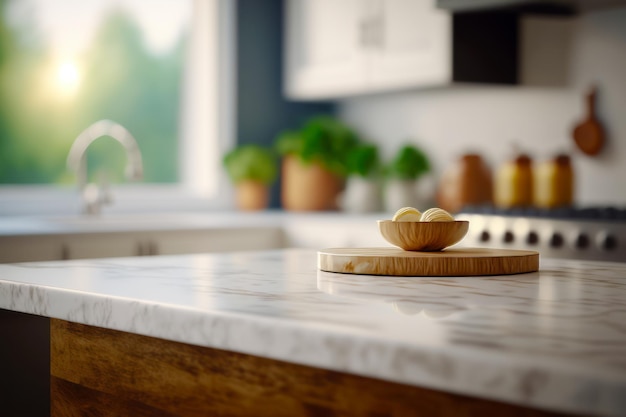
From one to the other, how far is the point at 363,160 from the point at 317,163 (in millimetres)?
284

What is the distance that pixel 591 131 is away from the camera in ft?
11.4

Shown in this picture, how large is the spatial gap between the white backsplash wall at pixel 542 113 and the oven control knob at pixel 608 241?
0.76 metres

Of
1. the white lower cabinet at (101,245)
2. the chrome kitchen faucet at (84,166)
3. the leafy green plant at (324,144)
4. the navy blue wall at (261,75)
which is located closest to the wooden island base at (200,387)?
the white lower cabinet at (101,245)

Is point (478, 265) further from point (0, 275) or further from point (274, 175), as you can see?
point (274, 175)

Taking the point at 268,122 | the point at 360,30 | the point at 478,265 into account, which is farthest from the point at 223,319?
the point at 268,122

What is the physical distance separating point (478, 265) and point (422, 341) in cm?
58

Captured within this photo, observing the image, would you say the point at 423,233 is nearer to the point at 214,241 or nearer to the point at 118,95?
the point at 214,241

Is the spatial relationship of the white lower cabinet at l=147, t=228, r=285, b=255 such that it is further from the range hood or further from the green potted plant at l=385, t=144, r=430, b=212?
the range hood

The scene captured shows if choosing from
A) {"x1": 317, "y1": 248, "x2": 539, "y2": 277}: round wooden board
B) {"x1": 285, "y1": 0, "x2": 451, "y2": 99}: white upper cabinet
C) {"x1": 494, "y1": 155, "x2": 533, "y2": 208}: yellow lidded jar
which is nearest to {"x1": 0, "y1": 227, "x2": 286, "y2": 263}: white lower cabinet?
{"x1": 285, "y1": 0, "x2": 451, "y2": 99}: white upper cabinet

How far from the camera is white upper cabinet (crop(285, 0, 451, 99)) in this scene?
3.55 m

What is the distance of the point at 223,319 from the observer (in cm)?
95

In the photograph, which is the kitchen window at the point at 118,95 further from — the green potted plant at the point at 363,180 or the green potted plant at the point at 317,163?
the green potted plant at the point at 363,180

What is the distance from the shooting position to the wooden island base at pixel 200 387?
2.83ft

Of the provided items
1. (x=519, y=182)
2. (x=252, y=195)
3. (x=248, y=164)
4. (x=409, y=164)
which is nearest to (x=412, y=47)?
(x=409, y=164)
